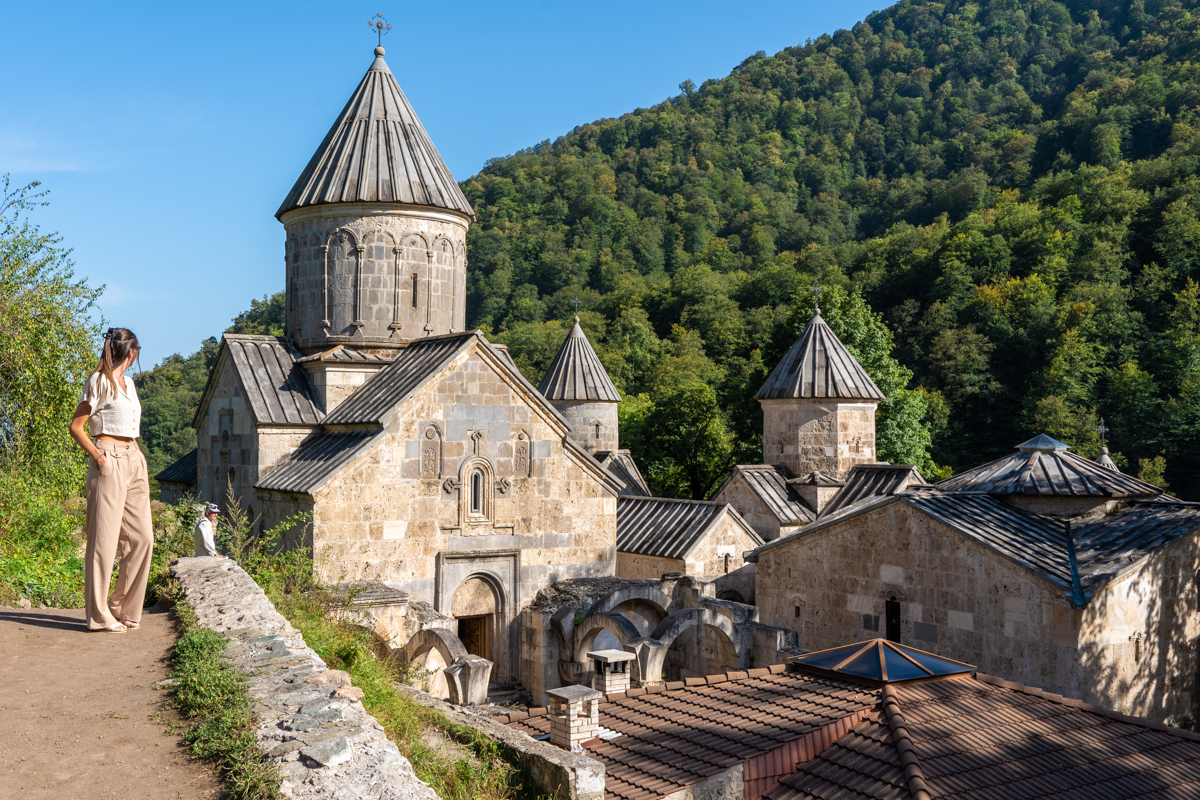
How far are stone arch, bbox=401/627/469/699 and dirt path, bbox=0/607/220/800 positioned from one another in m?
6.63

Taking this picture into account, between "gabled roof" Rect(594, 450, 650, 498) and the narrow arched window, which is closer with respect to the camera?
the narrow arched window

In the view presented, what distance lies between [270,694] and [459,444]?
10.3 metres

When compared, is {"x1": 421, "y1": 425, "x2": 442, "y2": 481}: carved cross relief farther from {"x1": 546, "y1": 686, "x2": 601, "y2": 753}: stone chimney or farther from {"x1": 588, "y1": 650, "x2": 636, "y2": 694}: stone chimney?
{"x1": 546, "y1": 686, "x2": 601, "y2": 753}: stone chimney

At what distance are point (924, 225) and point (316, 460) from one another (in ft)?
203

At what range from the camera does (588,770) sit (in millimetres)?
5371

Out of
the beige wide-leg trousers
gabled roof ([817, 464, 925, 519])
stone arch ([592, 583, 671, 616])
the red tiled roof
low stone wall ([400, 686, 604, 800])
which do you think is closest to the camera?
low stone wall ([400, 686, 604, 800])

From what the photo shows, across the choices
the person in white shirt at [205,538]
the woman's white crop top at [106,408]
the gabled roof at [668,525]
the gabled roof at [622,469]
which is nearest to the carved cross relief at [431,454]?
the person in white shirt at [205,538]

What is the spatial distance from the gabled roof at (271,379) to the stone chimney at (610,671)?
7.29 metres

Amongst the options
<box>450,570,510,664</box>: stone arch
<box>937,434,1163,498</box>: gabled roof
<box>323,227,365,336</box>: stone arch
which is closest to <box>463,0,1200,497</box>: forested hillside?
<box>937,434,1163,498</box>: gabled roof

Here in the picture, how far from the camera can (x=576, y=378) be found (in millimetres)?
27188

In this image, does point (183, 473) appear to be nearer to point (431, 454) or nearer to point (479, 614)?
point (431, 454)

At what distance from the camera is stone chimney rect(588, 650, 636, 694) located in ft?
35.5

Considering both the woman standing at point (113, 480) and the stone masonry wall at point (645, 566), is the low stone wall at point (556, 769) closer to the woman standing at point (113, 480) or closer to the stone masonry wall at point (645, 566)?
the woman standing at point (113, 480)

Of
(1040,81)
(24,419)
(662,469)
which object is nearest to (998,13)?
(1040,81)
